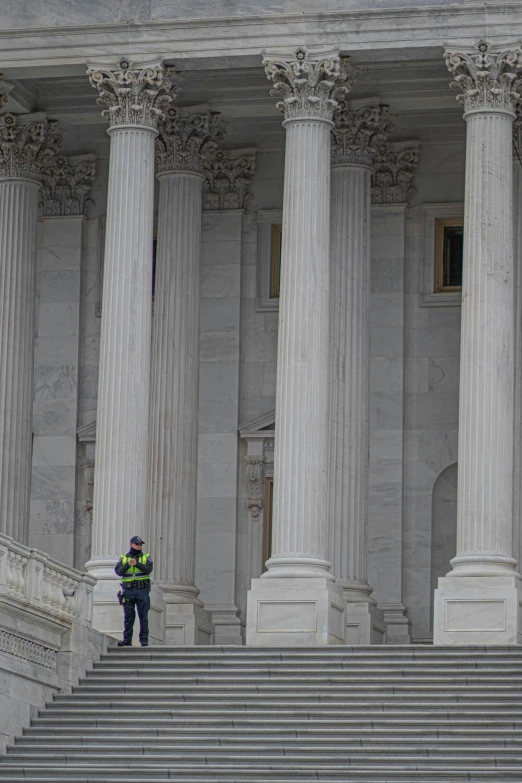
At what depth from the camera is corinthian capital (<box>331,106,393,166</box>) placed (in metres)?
56.0

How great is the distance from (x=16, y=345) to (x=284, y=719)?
59.5 ft

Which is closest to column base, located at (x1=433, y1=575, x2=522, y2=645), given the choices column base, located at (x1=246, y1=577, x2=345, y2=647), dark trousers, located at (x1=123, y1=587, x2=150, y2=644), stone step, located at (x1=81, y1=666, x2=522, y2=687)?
column base, located at (x1=246, y1=577, x2=345, y2=647)

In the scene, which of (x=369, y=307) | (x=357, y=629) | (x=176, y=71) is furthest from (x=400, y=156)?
(x=357, y=629)

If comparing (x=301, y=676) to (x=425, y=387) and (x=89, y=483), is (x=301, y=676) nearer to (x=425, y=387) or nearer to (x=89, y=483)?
(x=425, y=387)

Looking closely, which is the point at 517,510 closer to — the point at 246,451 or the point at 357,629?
the point at 357,629

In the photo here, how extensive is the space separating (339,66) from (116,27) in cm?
562

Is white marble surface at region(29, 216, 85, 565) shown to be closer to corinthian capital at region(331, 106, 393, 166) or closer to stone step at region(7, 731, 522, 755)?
corinthian capital at region(331, 106, 393, 166)

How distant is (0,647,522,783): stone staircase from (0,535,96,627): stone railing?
4.70 feet

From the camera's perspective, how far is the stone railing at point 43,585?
4334 centimetres

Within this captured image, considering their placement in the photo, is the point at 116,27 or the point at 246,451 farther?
the point at 246,451

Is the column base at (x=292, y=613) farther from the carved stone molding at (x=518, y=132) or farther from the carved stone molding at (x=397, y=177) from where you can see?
the carved stone molding at (x=397, y=177)

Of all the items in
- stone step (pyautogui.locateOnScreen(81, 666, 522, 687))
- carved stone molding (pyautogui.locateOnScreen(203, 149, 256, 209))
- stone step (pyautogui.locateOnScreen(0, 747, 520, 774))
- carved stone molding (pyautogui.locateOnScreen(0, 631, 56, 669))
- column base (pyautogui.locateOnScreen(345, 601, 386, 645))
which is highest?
carved stone molding (pyautogui.locateOnScreen(203, 149, 256, 209))

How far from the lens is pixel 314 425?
5000cm

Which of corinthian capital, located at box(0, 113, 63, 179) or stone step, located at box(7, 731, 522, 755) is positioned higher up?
corinthian capital, located at box(0, 113, 63, 179)
